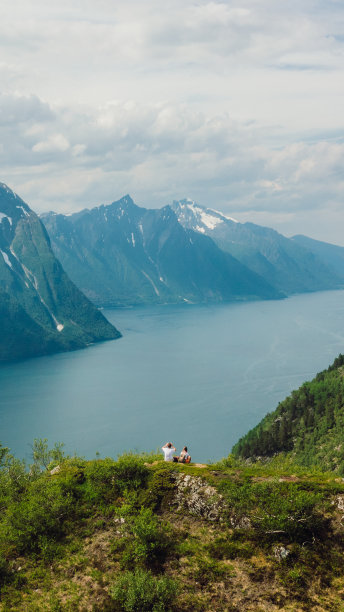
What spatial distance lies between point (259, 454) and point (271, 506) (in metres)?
60.9

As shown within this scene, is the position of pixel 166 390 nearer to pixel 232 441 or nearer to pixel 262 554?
pixel 232 441

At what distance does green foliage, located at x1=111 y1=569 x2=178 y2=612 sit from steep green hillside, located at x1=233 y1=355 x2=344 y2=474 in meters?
45.1

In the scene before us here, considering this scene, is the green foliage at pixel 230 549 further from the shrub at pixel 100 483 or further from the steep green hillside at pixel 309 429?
the steep green hillside at pixel 309 429

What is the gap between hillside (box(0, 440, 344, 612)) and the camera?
22.0m

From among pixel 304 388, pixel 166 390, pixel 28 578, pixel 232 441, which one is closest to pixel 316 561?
pixel 28 578

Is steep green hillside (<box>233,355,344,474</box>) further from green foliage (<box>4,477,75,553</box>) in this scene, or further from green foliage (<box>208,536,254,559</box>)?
green foliage (<box>4,477,75,553</box>)

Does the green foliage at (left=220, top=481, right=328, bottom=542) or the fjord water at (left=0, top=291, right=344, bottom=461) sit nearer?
the green foliage at (left=220, top=481, right=328, bottom=542)

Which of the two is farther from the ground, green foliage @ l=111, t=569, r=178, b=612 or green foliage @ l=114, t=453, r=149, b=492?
green foliage @ l=114, t=453, r=149, b=492

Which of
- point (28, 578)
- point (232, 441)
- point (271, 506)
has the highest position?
point (271, 506)

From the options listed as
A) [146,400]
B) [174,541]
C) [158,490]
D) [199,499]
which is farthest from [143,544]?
[146,400]

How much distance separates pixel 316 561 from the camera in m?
23.3

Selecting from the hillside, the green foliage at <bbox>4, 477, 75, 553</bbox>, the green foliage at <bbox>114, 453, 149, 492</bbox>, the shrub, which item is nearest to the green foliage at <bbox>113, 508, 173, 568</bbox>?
the hillside

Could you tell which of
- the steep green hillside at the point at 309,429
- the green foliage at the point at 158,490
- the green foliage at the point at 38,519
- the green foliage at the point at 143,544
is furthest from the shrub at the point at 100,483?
the steep green hillside at the point at 309,429

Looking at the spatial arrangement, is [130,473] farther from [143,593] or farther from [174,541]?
[143,593]
